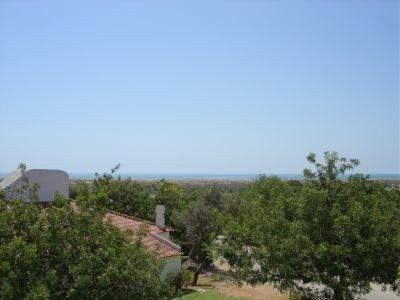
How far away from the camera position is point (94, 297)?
1130 cm

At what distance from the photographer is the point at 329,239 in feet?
57.5

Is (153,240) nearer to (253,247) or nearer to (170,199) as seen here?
(253,247)

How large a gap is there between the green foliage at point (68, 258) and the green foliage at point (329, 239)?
6.89 metres

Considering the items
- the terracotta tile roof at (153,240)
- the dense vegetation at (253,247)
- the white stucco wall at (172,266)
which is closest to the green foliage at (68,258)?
the dense vegetation at (253,247)

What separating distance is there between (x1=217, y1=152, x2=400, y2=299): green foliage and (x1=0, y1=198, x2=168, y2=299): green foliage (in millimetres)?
6890

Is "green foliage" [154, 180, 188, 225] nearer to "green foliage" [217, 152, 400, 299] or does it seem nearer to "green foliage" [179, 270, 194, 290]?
"green foliage" [179, 270, 194, 290]

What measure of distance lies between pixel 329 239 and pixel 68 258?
10306mm

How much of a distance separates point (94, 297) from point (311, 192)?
376 inches

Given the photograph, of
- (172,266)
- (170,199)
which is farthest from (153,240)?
(170,199)

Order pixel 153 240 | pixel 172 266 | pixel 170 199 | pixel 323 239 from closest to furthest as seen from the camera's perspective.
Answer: pixel 323 239, pixel 153 240, pixel 172 266, pixel 170 199

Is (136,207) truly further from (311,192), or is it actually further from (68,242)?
(68,242)

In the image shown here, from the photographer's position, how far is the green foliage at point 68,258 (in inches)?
428

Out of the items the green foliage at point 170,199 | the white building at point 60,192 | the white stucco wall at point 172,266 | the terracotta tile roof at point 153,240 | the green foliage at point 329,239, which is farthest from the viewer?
the green foliage at point 170,199

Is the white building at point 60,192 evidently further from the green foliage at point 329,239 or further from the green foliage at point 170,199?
the green foliage at point 170,199
